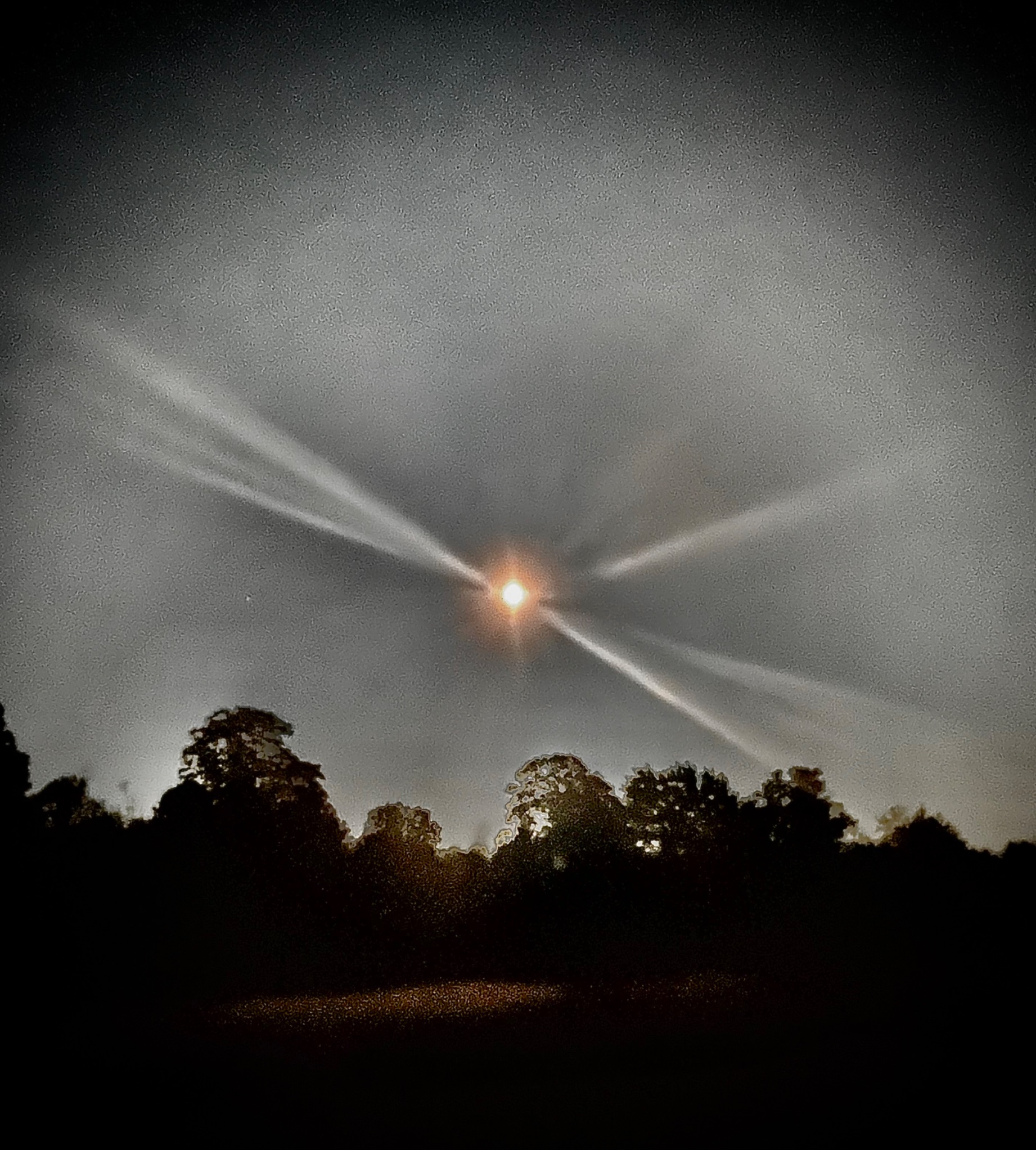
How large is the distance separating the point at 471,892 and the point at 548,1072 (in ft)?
93.0

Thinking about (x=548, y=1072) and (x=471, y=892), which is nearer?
(x=548, y=1072)

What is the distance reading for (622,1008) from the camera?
16.6 metres

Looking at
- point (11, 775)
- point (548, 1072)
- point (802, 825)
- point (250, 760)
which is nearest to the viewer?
point (548, 1072)

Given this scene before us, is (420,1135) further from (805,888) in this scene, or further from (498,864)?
(805,888)

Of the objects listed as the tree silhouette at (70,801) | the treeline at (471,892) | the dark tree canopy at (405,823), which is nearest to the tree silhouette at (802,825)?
the treeline at (471,892)

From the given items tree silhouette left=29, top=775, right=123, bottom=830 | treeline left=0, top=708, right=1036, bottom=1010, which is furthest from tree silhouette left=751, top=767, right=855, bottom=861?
tree silhouette left=29, top=775, right=123, bottom=830

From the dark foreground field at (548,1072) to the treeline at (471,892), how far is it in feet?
18.9

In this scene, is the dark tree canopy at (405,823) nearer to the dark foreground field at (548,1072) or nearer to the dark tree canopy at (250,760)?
the dark tree canopy at (250,760)

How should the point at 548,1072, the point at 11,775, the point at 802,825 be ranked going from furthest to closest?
the point at 802,825 → the point at 11,775 → the point at 548,1072

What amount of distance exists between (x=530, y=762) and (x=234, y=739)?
1922cm

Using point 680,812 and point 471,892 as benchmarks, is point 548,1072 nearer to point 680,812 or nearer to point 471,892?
point 471,892

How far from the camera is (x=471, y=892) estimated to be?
36375 mm

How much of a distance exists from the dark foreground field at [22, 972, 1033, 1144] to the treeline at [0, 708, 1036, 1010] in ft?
18.9

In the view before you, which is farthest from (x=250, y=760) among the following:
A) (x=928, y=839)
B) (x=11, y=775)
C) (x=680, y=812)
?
(x=928, y=839)
